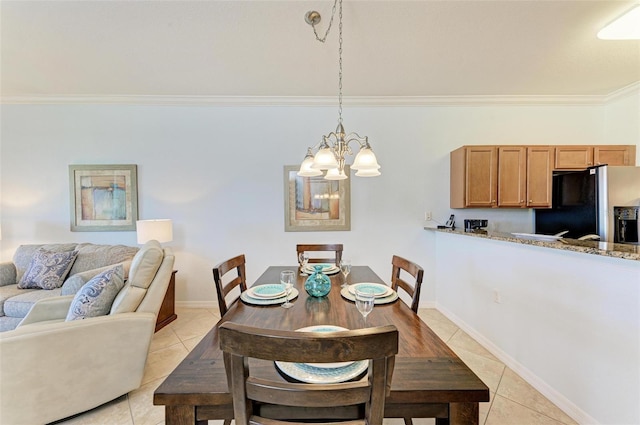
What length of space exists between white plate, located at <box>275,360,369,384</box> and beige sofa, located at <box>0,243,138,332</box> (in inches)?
78.0

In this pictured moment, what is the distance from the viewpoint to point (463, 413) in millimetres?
782

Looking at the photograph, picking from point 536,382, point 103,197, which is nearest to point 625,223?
point 536,382

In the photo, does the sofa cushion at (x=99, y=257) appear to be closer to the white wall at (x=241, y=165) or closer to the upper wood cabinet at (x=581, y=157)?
the white wall at (x=241, y=165)

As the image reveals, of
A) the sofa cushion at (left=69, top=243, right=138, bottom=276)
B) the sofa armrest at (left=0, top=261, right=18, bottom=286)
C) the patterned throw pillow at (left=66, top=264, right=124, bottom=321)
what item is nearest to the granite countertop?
the patterned throw pillow at (left=66, top=264, right=124, bottom=321)

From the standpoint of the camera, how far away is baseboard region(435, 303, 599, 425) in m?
1.57

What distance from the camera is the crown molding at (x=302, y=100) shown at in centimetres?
323

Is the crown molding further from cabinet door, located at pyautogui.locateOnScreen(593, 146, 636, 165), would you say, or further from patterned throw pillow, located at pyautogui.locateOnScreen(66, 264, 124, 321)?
patterned throw pillow, located at pyautogui.locateOnScreen(66, 264, 124, 321)

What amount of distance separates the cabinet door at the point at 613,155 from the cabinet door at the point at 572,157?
0.27 feet

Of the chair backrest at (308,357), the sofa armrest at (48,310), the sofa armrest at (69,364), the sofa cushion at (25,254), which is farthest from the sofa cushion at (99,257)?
the chair backrest at (308,357)

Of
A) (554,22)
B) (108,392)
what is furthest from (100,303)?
(554,22)

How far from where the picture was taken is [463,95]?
3.26 m

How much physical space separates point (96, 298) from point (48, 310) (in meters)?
0.51

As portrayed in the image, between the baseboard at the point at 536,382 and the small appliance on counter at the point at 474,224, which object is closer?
the baseboard at the point at 536,382

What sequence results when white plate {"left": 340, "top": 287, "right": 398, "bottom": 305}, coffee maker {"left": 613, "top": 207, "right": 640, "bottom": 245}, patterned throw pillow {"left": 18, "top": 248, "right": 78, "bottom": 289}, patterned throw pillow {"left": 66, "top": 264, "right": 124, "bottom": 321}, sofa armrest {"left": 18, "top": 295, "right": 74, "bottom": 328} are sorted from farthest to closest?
patterned throw pillow {"left": 18, "top": 248, "right": 78, "bottom": 289} < coffee maker {"left": 613, "top": 207, "right": 640, "bottom": 245} < sofa armrest {"left": 18, "top": 295, "right": 74, "bottom": 328} < patterned throw pillow {"left": 66, "top": 264, "right": 124, "bottom": 321} < white plate {"left": 340, "top": 287, "right": 398, "bottom": 305}
